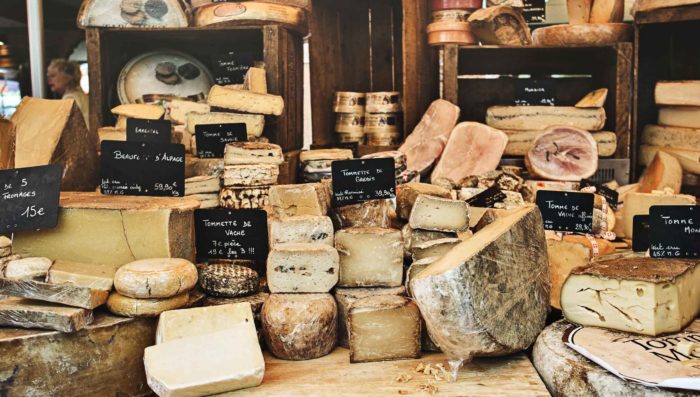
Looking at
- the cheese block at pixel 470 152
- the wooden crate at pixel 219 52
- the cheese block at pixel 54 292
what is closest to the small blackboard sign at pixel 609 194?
the cheese block at pixel 470 152

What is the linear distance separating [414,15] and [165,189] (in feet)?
6.83

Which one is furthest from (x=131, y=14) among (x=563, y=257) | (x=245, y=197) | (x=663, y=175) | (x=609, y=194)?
(x=663, y=175)

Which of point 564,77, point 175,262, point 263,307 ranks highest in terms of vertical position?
point 564,77

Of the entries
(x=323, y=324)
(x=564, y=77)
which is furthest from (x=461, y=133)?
(x=323, y=324)

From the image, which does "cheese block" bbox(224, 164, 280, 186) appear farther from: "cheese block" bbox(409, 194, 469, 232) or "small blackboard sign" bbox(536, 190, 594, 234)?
"small blackboard sign" bbox(536, 190, 594, 234)

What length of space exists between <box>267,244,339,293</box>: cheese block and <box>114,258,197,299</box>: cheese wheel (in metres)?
0.26

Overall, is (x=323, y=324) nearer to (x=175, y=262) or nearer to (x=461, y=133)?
(x=175, y=262)

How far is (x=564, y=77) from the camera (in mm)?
4504

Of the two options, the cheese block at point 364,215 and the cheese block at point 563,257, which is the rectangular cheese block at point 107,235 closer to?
the cheese block at point 364,215

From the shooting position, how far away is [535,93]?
4.03 m

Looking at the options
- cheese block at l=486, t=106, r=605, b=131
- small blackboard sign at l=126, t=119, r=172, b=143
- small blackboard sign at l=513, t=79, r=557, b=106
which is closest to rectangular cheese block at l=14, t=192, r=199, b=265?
small blackboard sign at l=126, t=119, r=172, b=143

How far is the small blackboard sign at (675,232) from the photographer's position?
2277 millimetres

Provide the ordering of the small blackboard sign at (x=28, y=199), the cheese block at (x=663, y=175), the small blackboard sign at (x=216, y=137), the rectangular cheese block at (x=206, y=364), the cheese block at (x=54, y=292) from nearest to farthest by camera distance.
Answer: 1. the rectangular cheese block at (x=206, y=364)
2. the cheese block at (x=54, y=292)
3. the small blackboard sign at (x=28, y=199)
4. the small blackboard sign at (x=216, y=137)
5. the cheese block at (x=663, y=175)

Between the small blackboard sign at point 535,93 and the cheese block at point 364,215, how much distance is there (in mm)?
1737
